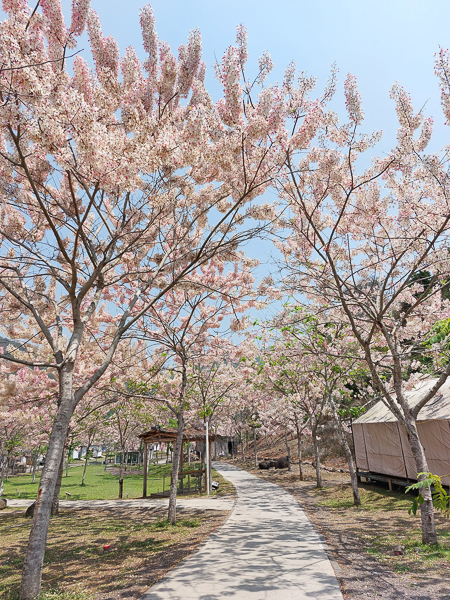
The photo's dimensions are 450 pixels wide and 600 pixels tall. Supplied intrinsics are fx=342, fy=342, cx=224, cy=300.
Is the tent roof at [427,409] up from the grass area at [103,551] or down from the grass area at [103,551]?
up

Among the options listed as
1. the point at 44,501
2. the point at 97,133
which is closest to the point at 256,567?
the point at 44,501

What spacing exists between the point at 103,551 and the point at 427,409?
11.4 meters

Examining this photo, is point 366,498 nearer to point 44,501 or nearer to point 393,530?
point 393,530

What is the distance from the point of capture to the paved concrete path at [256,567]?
4.41 metres

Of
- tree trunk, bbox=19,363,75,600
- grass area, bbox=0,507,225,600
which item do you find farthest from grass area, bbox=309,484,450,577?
tree trunk, bbox=19,363,75,600

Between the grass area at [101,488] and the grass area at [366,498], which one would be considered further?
the grass area at [101,488]

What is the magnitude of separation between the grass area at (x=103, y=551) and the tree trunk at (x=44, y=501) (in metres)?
0.28

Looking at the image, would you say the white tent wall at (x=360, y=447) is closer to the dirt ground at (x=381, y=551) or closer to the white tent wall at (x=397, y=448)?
the white tent wall at (x=397, y=448)

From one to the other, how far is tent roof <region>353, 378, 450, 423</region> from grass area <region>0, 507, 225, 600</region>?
25.8 feet

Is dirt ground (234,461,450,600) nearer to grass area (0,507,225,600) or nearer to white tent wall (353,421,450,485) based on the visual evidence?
white tent wall (353,421,450,485)

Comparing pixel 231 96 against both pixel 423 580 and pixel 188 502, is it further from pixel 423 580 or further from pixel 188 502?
pixel 188 502

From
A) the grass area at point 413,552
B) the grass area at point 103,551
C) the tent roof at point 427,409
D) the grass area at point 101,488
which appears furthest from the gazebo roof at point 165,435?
the grass area at point 413,552

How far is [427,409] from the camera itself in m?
12.6

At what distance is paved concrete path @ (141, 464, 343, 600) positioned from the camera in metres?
4.41
